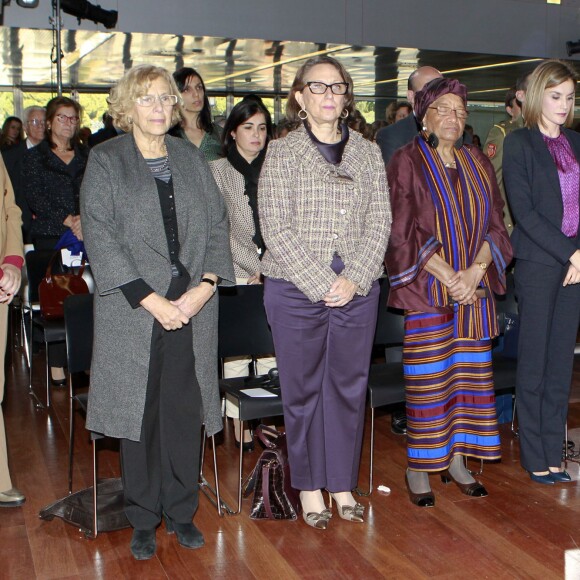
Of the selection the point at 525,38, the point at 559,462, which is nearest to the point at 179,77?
the point at 559,462

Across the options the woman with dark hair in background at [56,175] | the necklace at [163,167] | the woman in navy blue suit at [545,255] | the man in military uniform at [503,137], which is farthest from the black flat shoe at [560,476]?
the woman with dark hair in background at [56,175]

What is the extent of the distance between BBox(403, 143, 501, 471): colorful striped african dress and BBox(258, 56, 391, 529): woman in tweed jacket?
0.27 m

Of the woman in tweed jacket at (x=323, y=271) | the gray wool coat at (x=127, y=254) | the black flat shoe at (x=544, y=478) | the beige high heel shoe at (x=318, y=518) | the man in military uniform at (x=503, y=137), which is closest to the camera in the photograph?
the gray wool coat at (x=127, y=254)

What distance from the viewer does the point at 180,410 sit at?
3.16 meters

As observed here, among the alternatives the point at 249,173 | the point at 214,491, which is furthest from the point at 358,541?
the point at 249,173

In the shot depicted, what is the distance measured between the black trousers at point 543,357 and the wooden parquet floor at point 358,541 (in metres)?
0.20

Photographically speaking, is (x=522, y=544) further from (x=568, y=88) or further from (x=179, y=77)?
(x=179, y=77)

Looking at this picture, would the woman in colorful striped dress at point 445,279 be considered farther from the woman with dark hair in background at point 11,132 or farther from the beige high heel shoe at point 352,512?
the woman with dark hair in background at point 11,132

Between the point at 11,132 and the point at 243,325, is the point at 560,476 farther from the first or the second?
the point at 11,132

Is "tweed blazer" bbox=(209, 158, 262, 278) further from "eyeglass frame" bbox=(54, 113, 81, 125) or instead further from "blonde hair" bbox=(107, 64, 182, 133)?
"eyeglass frame" bbox=(54, 113, 81, 125)

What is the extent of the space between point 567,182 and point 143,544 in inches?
93.2

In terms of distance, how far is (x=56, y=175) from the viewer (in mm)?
5543

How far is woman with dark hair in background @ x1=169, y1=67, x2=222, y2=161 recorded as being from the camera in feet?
15.1

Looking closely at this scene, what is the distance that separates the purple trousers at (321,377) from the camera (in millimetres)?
3258
